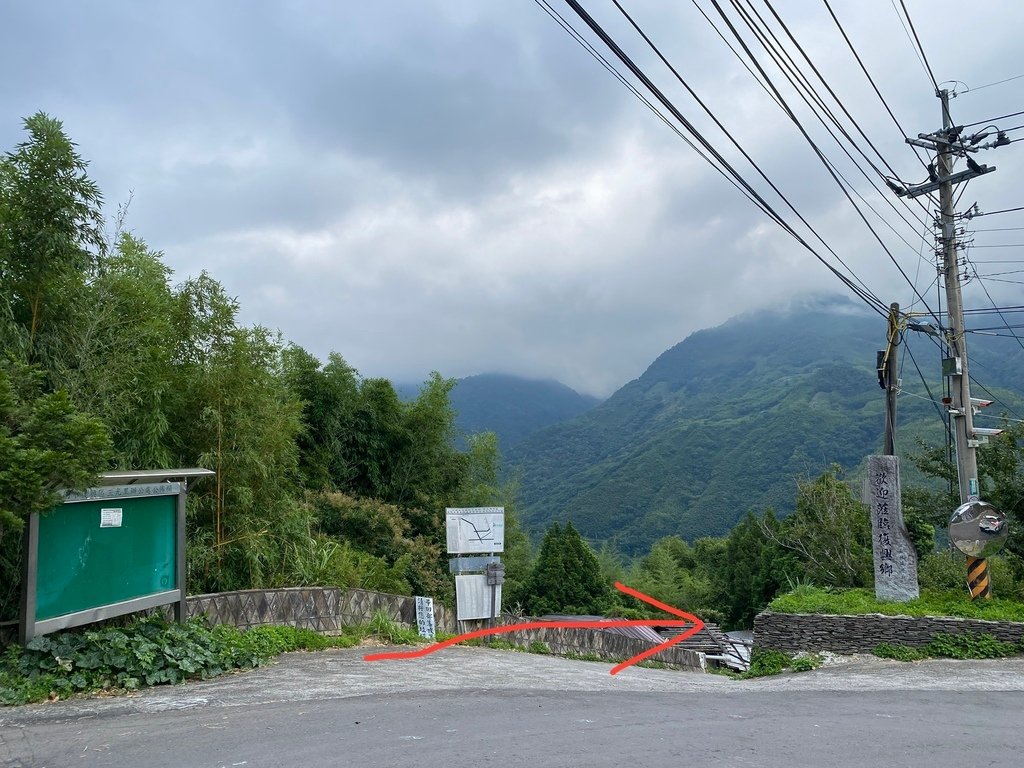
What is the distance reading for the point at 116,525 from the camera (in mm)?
7309

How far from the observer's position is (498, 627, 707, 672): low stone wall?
13609mm

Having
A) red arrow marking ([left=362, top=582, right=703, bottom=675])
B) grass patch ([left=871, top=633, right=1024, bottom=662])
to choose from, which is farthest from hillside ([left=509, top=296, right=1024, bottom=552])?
grass patch ([left=871, top=633, right=1024, bottom=662])

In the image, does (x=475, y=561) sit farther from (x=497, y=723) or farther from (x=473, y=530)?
(x=497, y=723)

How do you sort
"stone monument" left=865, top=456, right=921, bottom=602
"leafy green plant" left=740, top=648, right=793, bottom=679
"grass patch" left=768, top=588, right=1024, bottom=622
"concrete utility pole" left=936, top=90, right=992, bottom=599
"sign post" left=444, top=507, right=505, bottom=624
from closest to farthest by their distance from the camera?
"grass patch" left=768, top=588, right=1024, bottom=622 → "leafy green plant" left=740, top=648, right=793, bottom=679 → "stone monument" left=865, top=456, right=921, bottom=602 → "concrete utility pole" left=936, top=90, right=992, bottom=599 → "sign post" left=444, top=507, right=505, bottom=624

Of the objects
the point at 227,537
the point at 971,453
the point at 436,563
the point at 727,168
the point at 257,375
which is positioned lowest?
the point at 436,563

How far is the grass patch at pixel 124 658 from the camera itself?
244 inches

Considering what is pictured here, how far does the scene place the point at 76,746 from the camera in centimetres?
489

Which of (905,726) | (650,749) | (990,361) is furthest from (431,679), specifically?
(990,361)

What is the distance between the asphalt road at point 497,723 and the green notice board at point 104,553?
1.08 m

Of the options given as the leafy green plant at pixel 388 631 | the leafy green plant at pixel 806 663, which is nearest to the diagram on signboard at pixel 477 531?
the leafy green plant at pixel 388 631

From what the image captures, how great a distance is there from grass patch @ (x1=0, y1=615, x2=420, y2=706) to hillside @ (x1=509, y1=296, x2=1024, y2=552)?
23.7m

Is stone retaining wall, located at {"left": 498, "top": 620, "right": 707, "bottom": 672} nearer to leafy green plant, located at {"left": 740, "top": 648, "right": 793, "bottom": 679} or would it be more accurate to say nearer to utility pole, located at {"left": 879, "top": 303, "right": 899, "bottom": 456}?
leafy green plant, located at {"left": 740, "top": 648, "right": 793, "bottom": 679}

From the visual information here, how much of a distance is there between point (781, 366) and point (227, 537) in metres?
161

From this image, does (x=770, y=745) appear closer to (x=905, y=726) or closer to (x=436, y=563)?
(x=905, y=726)
